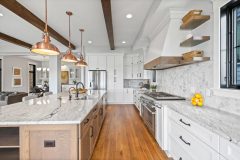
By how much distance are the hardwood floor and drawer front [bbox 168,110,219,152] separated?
906 mm

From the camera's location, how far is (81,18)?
3898 millimetres

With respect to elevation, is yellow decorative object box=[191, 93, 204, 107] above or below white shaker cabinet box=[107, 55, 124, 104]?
below

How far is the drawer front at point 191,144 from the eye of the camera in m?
1.34

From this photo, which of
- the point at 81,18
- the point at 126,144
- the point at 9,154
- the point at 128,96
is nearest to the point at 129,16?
the point at 81,18

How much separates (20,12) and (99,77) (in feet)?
14.2

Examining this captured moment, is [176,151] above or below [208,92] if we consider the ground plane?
below

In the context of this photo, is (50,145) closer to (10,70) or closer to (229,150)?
(229,150)

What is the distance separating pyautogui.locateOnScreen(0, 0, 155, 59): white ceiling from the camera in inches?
123

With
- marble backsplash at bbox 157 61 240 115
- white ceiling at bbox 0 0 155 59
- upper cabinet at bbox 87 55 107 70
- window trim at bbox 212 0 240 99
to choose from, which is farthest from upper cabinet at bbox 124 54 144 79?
window trim at bbox 212 0 240 99

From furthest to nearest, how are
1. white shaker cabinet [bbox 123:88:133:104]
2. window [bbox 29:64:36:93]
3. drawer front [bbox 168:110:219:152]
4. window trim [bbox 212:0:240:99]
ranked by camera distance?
1. window [bbox 29:64:36:93]
2. white shaker cabinet [bbox 123:88:133:104]
3. window trim [bbox 212:0:240:99]
4. drawer front [bbox 168:110:219:152]

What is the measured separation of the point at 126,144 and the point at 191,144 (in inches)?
60.9

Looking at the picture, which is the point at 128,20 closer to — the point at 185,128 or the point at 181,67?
the point at 181,67

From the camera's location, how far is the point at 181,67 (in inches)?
125

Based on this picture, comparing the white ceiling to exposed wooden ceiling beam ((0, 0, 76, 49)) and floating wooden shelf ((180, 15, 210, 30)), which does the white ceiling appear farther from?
floating wooden shelf ((180, 15, 210, 30))
